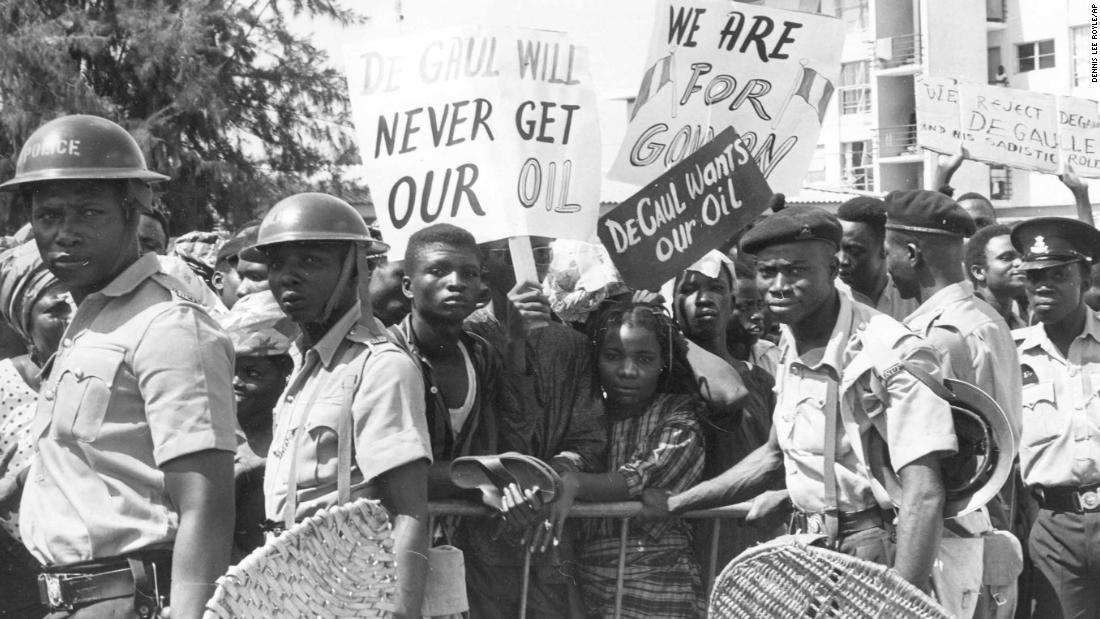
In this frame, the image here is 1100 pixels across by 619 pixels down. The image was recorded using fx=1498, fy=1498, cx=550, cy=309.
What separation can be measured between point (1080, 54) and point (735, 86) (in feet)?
126

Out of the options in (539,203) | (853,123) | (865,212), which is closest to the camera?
(539,203)

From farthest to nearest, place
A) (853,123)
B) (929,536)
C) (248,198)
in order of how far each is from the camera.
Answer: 1. (853,123)
2. (248,198)
3. (929,536)

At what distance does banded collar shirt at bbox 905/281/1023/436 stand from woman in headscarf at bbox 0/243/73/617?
120 inches

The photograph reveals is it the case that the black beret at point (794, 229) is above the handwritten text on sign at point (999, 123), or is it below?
below

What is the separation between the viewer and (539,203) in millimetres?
5750

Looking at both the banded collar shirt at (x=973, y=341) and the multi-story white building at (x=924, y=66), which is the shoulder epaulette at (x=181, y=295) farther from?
the multi-story white building at (x=924, y=66)

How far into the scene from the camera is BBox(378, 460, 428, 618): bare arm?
3.92m

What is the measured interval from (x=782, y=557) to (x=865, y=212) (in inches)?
107

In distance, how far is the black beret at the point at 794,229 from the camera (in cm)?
452

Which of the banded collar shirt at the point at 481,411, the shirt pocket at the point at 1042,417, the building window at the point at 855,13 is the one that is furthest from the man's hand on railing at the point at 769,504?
the building window at the point at 855,13

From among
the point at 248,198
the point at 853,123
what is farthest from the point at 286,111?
the point at 853,123

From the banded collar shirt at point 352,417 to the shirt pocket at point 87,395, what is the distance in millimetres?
687

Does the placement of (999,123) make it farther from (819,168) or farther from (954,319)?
(819,168)

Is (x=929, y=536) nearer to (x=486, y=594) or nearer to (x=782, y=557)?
(x=782, y=557)
